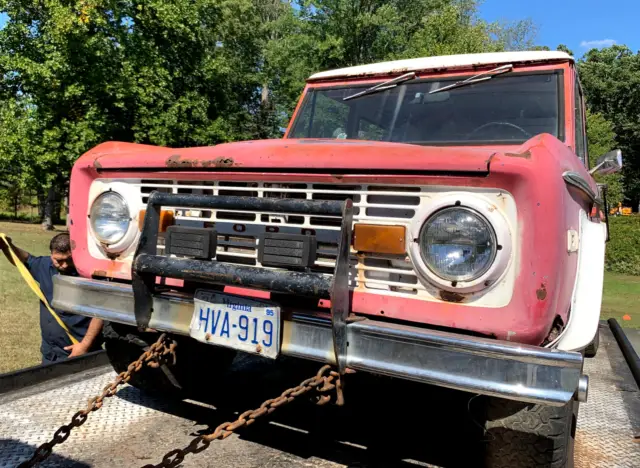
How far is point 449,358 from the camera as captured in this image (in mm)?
1972

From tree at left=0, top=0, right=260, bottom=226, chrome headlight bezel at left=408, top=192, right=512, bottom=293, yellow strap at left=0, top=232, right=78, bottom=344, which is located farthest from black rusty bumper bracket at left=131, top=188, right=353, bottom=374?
tree at left=0, top=0, right=260, bottom=226

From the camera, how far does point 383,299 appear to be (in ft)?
7.34

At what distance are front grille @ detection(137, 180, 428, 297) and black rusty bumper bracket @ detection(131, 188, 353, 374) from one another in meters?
0.14

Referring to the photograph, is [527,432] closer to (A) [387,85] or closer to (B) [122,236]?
(B) [122,236]

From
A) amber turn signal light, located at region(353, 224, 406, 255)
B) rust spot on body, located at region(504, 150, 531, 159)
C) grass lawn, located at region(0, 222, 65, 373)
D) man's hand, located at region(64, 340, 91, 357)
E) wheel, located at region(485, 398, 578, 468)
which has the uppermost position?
rust spot on body, located at region(504, 150, 531, 159)

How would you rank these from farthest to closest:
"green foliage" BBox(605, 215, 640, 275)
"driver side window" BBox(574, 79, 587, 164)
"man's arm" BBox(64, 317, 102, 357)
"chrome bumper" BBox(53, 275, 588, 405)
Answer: "green foliage" BBox(605, 215, 640, 275) < "man's arm" BBox(64, 317, 102, 357) < "driver side window" BBox(574, 79, 587, 164) < "chrome bumper" BBox(53, 275, 588, 405)

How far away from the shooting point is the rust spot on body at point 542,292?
1963 mm

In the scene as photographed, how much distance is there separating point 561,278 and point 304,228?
102 cm

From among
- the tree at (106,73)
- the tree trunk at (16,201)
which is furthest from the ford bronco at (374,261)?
the tree trunk at (16,201)

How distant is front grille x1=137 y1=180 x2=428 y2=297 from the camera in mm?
2213

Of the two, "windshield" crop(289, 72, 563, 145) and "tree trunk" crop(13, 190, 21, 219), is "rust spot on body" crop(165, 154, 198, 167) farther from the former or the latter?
"tree trunk" crop(13, 190, 21, 219)

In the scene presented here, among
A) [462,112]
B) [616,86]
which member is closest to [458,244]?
[462,112]

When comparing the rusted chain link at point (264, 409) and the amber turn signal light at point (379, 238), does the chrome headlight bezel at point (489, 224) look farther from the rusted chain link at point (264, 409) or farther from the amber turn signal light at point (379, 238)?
the rusted chain link at point (264, 409)

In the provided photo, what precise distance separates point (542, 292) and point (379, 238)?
0.62 meters
